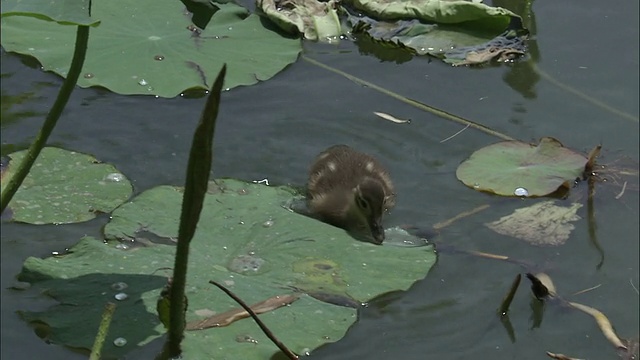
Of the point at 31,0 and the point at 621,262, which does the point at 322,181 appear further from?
the point at 31,0

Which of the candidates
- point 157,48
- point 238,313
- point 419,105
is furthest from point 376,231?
point 157,48

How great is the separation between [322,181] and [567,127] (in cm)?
153

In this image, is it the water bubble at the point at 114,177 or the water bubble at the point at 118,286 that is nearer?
the water bubble at the point at 118,286

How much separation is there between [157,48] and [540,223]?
236 centimetres

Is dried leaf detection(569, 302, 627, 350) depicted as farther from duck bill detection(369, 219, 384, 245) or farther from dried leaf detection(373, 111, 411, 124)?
dried leaf detection(373, 111, 411, 124)

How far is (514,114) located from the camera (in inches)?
259

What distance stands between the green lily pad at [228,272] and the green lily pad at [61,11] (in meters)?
1.35

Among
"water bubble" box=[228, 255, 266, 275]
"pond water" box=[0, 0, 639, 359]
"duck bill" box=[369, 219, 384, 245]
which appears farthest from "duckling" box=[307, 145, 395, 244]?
"water bubble" box=[228, 255, 266, 275]

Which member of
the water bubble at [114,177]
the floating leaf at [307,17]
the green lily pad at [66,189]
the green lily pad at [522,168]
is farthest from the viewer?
the floating leaf at [307,17]

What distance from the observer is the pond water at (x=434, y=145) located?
4871mm

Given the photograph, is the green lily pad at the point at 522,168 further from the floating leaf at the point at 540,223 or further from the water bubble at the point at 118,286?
the water bubble at the point at 118,286

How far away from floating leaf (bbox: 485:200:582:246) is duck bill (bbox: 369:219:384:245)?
544 millimetres

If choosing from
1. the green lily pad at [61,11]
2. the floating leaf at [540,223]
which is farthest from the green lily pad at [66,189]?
the floating leaf at [540,223]

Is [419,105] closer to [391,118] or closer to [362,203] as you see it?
[391,118]
